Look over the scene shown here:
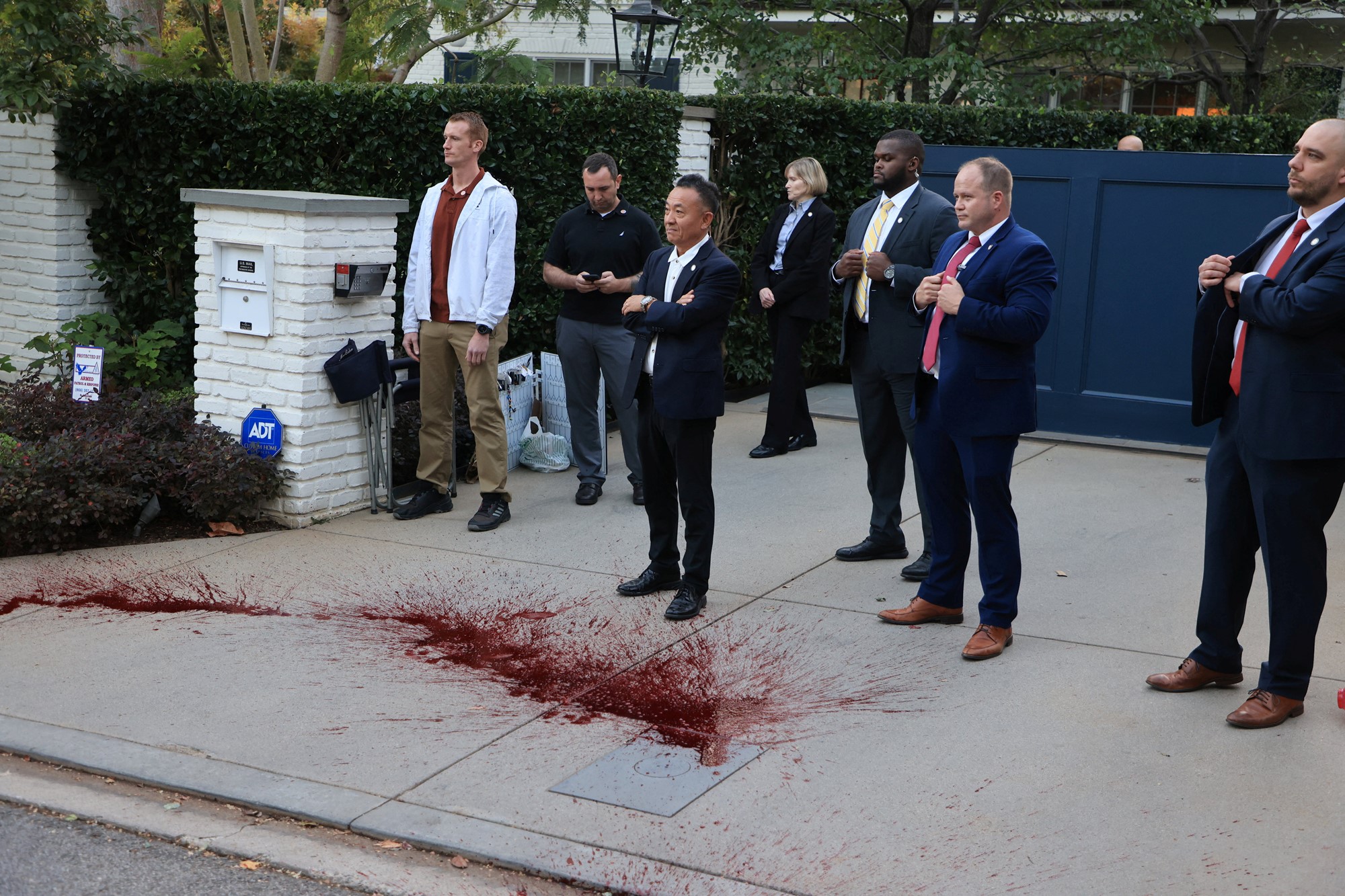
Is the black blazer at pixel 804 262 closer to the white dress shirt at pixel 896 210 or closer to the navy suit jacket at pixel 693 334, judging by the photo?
the white dress shirt at pixel 896 210

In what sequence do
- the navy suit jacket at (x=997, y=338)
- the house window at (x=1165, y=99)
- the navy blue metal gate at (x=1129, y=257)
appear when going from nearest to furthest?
the navy suit jacket at (x=997, y=338), the navy blue metal gate at (x=1129, y=257), the house window at (x=1165, y=99)

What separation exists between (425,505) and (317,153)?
2670 millimetres

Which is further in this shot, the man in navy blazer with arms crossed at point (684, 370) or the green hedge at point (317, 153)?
the green hedge at point (317, 153)

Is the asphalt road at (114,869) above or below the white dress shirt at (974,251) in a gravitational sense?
below

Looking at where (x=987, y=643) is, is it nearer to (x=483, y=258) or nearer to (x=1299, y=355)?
(x=1299, y=355)

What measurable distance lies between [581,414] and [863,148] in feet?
15.3

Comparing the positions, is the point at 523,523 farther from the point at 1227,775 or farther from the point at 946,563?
the point at 1227,775

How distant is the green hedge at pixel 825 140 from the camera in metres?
10.7

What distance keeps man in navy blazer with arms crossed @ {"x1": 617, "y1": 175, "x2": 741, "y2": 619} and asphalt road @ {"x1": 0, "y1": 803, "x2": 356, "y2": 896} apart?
2375mm

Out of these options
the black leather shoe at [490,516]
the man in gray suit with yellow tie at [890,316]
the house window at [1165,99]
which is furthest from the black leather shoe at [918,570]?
the house window at [1165,99]

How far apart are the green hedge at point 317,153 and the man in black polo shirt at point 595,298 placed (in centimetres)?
128

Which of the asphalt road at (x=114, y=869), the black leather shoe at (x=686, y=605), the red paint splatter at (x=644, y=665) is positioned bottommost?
the asphalt road at (x=114, y=869)

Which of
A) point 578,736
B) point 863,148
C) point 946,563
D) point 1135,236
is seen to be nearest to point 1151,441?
point 1135,236

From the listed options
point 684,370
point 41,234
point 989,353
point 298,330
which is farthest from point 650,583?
point 41,234
